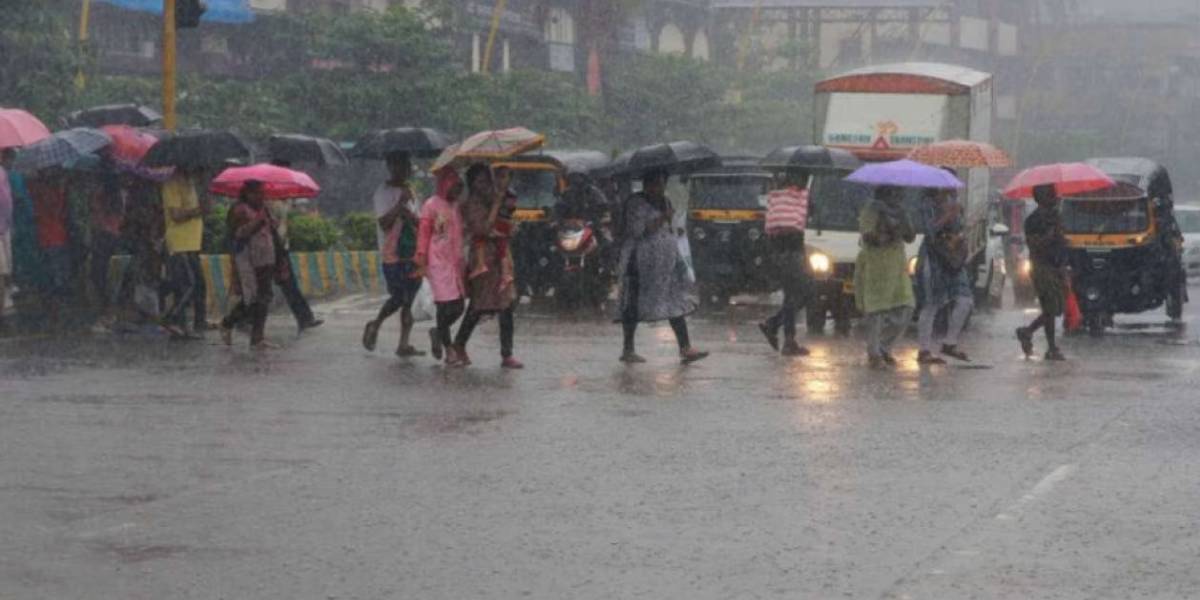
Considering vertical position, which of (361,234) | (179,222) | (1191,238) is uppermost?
(179,222)

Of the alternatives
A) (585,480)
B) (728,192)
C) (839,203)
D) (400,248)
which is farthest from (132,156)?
(728,192)

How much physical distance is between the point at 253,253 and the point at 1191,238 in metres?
29.3

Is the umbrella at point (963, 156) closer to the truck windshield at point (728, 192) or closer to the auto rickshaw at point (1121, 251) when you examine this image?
the auto rickshaw at point (1121, 251)

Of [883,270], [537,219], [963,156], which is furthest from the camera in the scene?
[537,219]

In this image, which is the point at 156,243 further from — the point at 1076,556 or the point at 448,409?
the point at 1076,556

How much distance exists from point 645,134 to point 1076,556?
5381 centimetres

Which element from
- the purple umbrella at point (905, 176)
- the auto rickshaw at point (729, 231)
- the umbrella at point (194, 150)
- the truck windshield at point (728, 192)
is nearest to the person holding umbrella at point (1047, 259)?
the purple umbrella at point (905, 176)

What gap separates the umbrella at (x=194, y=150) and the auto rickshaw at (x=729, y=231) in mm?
9227

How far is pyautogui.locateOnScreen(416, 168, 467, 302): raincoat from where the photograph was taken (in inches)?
643

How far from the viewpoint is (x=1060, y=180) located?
64.5ft

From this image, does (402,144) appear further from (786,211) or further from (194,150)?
(786,211)

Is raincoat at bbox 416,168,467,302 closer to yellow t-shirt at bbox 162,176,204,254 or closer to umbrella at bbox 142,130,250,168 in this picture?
umbrella at bbox 142,130,250,168

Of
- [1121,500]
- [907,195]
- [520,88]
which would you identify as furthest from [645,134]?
[1121,500]

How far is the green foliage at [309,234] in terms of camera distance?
2747 centimetres
